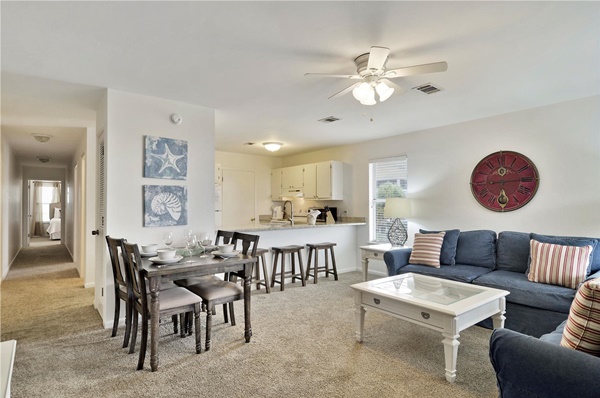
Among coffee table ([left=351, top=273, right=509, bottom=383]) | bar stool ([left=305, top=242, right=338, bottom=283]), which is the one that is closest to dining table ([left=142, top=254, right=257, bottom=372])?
coffee table ([left=351, top=273, right=509, bottom=383])

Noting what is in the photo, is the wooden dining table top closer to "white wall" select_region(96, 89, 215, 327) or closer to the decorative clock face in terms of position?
"white wall" select_region(96, 89, 215, 327)

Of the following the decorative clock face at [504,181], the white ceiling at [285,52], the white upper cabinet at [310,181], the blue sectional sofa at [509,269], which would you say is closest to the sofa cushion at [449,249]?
the blue sectional sofa at [509,269]

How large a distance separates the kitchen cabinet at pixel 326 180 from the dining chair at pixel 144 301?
12.9 ft

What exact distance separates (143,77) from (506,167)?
4.36 metres

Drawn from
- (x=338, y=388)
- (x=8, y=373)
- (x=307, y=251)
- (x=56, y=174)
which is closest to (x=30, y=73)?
(x=8, y=373)

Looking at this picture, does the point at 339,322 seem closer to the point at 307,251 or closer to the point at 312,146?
the point at 307,251

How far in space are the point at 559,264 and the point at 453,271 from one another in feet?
3.18

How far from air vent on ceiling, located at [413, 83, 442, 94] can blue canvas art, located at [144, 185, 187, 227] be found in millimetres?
2782

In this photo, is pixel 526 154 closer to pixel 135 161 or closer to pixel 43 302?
pixel 135 161

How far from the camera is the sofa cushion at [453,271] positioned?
347 cm

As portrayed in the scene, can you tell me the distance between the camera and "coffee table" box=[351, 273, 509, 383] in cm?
228

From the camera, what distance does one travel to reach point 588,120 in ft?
11.5

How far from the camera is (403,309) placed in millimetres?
2582

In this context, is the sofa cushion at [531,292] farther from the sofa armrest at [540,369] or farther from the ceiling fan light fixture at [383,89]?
the ceiling fan light fixture at [383,89]
